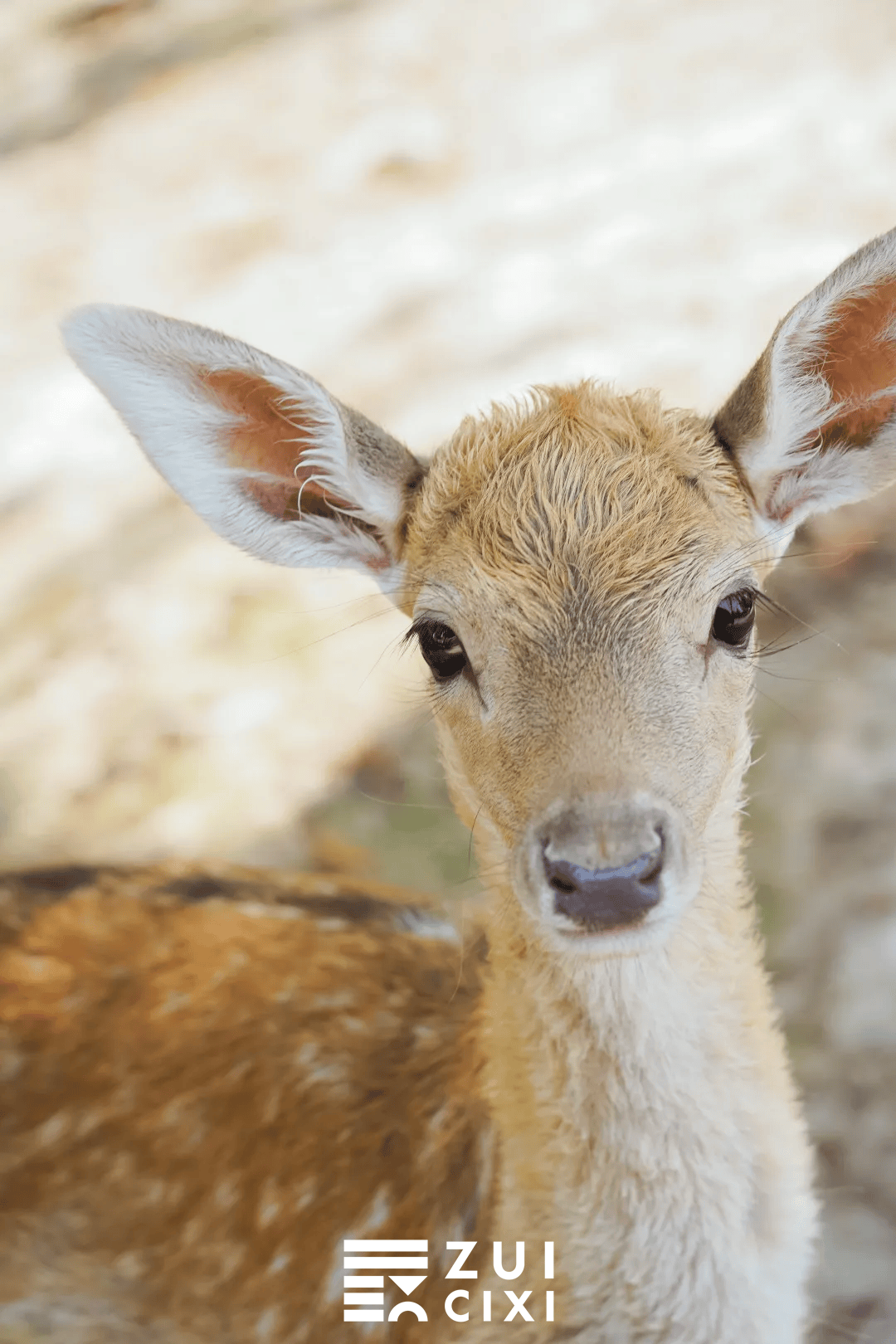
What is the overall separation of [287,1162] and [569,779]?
1.15 meters

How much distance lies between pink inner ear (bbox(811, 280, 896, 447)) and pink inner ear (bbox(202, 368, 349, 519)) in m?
0.83

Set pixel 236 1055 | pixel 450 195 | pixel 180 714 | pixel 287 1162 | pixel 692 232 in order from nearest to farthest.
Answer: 1. pixel 287 1162
2. pixel 236 1055
3. pixel 180 714
4. pixel 692 232
5. pixel 450 195

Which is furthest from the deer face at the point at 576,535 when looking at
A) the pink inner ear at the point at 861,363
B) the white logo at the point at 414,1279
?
the white logo at the point at 414,1279

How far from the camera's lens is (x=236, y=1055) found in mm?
2547

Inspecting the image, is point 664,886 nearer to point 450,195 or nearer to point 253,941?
point 253,941

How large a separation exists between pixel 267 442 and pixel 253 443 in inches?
1.0

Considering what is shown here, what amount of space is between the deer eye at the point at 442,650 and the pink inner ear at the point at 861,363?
0.71m

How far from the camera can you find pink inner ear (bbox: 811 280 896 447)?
193cm

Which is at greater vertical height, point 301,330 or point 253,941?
point 301,330

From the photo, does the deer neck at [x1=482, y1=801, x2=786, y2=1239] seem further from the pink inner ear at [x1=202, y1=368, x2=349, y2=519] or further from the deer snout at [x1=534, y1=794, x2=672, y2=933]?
the pink inner ear at [x1=202, y1=368, x2=349, y2=519]

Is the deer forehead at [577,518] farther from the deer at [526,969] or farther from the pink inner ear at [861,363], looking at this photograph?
the pink inner ear at [861,363]

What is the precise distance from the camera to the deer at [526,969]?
1.79m

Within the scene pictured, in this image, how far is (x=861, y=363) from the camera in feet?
6.60

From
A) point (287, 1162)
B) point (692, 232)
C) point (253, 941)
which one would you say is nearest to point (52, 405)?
point (692, 232)
